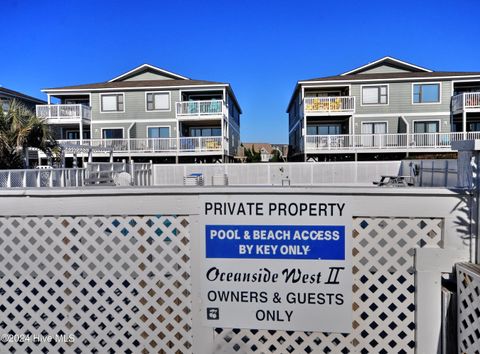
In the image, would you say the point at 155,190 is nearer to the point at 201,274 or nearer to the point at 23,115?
the point at 201,274

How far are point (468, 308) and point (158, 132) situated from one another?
89.7 ft

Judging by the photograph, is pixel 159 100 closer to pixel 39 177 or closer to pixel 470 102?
pixel 39 177

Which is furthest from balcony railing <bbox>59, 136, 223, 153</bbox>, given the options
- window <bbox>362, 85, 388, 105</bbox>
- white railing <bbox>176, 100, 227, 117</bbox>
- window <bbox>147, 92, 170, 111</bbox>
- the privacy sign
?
Answer: the privacy sign

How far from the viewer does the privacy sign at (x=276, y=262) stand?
231 centimetres

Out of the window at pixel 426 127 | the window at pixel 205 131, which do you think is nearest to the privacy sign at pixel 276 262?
the window at pixel 205 131

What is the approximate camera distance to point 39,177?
12320 mm

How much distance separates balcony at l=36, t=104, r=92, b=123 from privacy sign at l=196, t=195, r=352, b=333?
27.9m

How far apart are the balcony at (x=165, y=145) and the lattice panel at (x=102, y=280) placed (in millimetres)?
23811

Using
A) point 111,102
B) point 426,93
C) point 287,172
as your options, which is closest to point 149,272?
point 287,172

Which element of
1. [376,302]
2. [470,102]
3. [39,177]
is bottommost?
[376,302]

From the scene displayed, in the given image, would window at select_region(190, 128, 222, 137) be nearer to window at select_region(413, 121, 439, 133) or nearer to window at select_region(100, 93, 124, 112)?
window at select_region(100, 93, 124, 112)

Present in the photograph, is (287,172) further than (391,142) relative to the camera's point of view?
No

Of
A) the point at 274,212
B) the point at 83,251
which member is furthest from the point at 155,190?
the point at 274,212

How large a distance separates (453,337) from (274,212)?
1.55 meters
